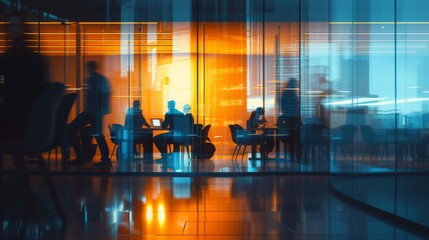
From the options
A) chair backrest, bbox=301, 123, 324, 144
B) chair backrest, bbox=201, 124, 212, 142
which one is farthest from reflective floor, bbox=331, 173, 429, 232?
chair backrest, bbox=201, 124, 212, 142

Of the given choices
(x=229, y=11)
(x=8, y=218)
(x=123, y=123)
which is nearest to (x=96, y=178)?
(x=123, y=123)

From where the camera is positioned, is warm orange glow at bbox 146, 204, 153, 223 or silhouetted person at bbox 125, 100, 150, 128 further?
silhouetted person at bbox 125, 100, 150, 128

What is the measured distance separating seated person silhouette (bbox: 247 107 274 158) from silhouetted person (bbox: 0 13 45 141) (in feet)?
21.5

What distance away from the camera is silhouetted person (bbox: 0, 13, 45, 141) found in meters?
4.59

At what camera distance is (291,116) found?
36.1 ft

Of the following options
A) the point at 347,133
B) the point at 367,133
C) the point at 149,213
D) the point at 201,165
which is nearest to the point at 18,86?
the point at 149,213

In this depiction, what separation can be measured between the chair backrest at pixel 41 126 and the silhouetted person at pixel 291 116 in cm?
670

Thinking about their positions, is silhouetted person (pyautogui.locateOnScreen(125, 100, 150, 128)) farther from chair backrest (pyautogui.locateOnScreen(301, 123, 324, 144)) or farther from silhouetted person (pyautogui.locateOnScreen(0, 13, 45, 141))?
silhouetted person (pyautogui.locateOnScreen(0, 13, 45, 141))

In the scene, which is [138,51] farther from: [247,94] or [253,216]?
[253,216]

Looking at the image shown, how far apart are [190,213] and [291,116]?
5944mm

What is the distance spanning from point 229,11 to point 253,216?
21.0 ft

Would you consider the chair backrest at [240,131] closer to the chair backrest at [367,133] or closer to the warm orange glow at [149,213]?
the chair backrest at [367,133]

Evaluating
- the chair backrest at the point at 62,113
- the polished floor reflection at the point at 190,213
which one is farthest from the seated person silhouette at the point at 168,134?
the chair backrest at the point at 62,113

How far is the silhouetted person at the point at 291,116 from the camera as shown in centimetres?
1098
